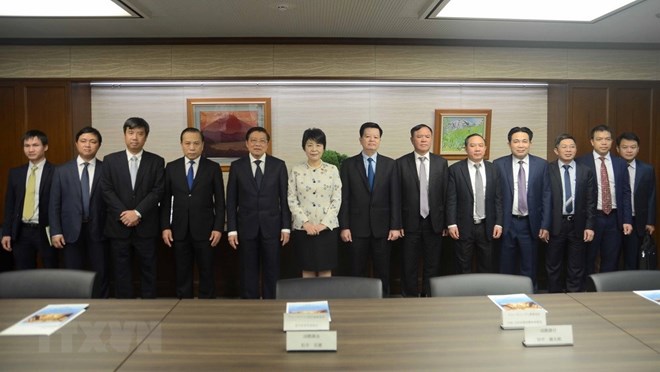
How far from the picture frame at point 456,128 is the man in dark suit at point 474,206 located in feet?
5.72

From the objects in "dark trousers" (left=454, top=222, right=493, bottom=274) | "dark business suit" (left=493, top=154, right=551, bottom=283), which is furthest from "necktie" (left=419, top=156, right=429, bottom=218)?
"dark business suit" (left=493, top=154, right=551, bottom=283)

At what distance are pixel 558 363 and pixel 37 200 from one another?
467 cm

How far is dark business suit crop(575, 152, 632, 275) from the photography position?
5.39 m

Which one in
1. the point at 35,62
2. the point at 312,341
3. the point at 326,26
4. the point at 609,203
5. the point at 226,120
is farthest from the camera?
the point at 226,120

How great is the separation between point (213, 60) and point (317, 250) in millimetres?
2803

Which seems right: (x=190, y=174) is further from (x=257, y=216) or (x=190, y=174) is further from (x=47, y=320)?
(x=47, y=320)

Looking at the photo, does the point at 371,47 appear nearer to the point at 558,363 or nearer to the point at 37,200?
the point at 37,200

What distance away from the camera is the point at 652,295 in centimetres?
261

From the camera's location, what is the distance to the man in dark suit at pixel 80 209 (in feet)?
15.7

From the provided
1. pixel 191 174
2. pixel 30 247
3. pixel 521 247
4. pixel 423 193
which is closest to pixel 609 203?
pixel 521 247

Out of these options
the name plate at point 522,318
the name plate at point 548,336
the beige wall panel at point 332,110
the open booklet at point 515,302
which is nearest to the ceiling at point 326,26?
the beige wall panel at point 332,110

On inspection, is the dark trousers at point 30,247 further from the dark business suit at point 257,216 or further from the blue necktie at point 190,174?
the dark business suit at point 257,216

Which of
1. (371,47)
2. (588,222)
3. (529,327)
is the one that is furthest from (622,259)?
(529,327)

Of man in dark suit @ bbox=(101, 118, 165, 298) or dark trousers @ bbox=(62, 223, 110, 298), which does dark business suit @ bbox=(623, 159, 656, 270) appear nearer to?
man in dark suit @ bbox=(101, 118, 165, 298)
